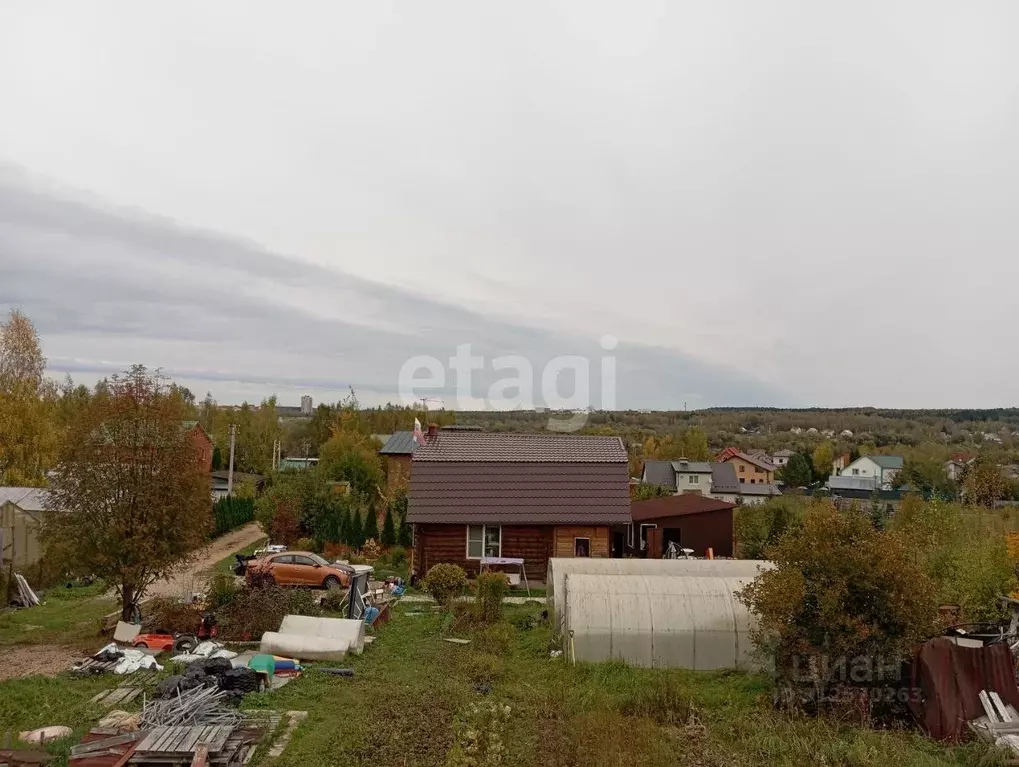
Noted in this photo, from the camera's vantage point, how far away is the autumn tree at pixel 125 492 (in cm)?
1569

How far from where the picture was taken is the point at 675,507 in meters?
27.7

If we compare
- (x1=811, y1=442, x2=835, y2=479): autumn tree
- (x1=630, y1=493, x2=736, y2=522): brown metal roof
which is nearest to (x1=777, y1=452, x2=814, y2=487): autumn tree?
(x1=811, y1=442, x2=835, y2=479): autumn tree

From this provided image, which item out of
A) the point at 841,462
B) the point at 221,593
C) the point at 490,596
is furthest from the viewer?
the point at 841,462

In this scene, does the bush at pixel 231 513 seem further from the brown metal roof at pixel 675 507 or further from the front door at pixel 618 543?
the brown metal roof at pixel 675 507

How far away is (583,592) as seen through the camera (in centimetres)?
1435

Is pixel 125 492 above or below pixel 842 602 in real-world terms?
above

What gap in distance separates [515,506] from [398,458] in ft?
86.5

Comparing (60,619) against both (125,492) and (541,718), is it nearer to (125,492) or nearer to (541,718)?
(125,492)

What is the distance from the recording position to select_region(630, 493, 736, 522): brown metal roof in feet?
88.4

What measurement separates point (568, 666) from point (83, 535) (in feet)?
35.4

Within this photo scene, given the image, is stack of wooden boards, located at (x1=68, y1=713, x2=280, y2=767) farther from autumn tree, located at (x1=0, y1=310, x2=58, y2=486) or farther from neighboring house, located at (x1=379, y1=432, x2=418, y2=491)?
neighboring house, located at (x1=379, y1=432, x2=418, y2=491)

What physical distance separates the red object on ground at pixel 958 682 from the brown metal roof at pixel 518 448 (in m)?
14.4

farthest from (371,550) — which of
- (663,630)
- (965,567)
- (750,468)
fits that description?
(750,468)

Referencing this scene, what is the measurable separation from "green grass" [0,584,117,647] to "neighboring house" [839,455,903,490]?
8275 cm
